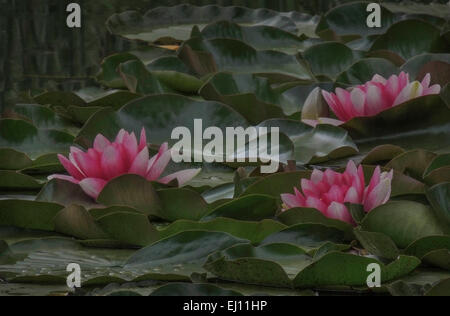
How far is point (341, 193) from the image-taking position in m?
2.01

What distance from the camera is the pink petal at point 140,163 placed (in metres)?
2.21

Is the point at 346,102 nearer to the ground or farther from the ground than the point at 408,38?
nearer to the ground

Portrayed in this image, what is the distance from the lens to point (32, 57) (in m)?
3.96

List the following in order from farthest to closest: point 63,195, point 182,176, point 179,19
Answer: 1. point 179,19
2. point 182,176
3. point 63,195

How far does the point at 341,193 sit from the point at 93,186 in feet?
1.77

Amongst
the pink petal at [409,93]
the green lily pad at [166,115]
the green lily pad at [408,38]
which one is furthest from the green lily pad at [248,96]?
the green lily pad at [408,38]

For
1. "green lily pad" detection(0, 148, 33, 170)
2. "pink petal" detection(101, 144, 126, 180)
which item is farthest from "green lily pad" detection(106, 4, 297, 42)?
"pink petal" detection(101, 144, 126, 180)

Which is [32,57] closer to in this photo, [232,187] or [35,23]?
[35,23]

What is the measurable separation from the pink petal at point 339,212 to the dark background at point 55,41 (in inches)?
59.9

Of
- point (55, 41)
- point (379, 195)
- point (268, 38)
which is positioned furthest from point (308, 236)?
point (55, 41)

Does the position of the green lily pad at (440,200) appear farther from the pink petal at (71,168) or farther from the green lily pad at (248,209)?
the pink petal at (71,168)

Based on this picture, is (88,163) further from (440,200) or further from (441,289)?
(441,289)
